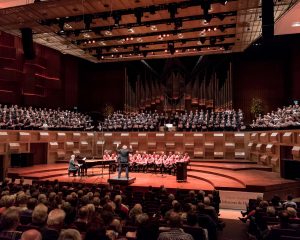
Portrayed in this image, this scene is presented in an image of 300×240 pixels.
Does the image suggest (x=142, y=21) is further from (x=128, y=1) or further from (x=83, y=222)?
(x=83, y=222)

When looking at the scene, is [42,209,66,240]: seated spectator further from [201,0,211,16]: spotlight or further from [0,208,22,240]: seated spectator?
[201,0,211,16]: spotlight

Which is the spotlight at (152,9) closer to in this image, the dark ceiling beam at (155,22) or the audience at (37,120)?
the dark ceiling beam at (155,22)

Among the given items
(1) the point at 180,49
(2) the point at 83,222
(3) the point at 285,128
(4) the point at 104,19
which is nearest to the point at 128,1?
(4) the point at 104,19

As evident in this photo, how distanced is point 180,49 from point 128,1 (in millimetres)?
5376

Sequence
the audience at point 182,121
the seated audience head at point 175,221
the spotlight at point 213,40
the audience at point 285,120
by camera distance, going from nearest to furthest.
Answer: the seated audience head at point 175,221 < the audience at point 285,120 < the spotlight at point 213,40 < the audience at point 182,121

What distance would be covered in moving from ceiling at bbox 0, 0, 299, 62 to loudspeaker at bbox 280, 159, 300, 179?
5.07m

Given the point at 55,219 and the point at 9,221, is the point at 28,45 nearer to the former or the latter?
the point at 55,219

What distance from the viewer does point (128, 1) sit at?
30.9 feet

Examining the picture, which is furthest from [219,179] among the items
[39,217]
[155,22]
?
[39,217]

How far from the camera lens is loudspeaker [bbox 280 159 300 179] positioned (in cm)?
802

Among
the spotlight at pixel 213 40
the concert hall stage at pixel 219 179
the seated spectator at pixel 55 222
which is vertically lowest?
the concert hall stage at pixel 219 179

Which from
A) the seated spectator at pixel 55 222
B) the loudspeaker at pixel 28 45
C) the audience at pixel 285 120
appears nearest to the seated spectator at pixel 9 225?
the seated spectator at pixel 55 222

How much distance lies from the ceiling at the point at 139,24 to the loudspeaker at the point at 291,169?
5.07m

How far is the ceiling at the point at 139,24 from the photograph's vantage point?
31.5ft
